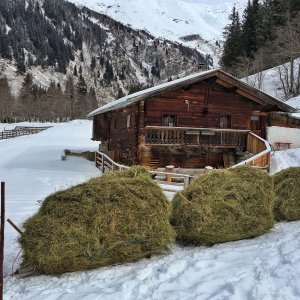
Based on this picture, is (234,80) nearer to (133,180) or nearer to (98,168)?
(98,168)

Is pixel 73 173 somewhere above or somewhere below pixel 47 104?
below

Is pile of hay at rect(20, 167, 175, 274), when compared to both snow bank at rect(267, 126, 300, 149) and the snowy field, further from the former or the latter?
snow bank at rect(267, 126, 300, 149)

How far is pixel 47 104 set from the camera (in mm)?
90875

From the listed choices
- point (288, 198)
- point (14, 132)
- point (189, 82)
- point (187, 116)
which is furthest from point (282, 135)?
point (14, 132)

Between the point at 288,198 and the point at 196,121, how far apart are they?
1293 centimetres

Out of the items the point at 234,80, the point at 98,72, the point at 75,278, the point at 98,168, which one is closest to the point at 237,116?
the point at 234,80

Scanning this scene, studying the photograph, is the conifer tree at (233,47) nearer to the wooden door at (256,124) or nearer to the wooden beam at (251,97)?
the wooden door at (256,124)

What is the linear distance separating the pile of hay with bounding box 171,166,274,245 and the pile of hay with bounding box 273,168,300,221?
2.41 ft

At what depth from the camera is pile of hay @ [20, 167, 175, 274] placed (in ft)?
22.7

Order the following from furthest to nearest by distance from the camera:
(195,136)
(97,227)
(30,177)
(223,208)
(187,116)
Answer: (187,116) < (195,136) < (30,177) < (223,208) < (97,227)

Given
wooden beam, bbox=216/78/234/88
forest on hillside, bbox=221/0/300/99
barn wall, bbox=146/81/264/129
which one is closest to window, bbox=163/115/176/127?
barn wall, bbox=146/81/264/129

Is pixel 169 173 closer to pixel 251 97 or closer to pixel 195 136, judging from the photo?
pixel 195 136

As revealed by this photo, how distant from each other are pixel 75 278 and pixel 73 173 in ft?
53.8

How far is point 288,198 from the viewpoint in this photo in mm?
9383
